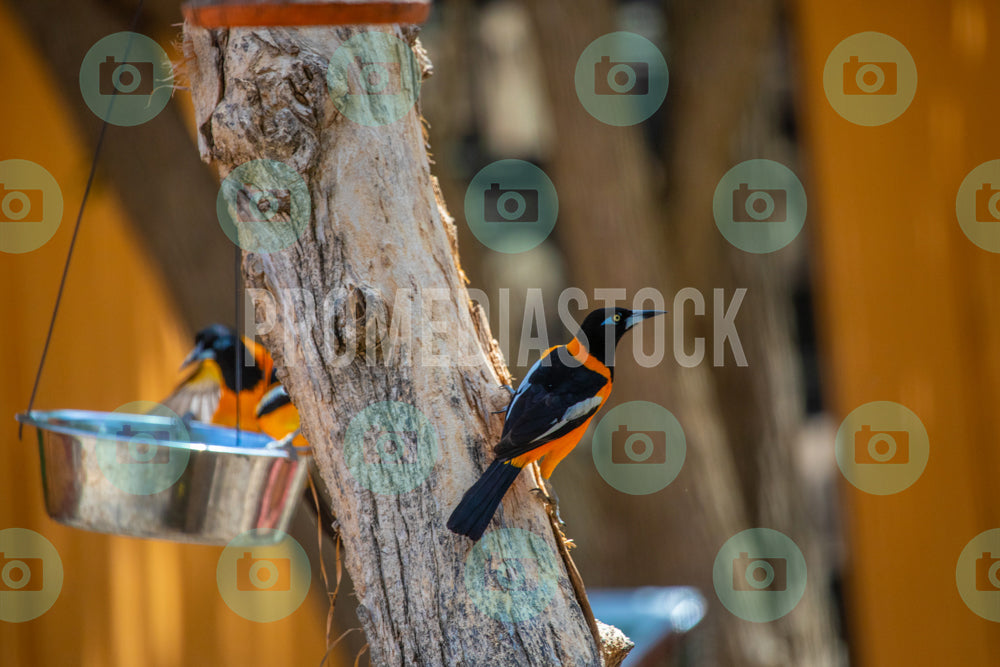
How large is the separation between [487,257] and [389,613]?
2.96 meters

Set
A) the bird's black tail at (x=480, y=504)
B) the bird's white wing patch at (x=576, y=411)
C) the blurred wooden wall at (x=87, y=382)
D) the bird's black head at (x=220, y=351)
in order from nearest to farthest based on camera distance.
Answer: the bird's black tail at (x=480, y=504)
the bird's white wing patch at (x=576, y=411)
the bird's black head at (x=220, y=351)
the blurred wooden wall at (x=87, y=382)

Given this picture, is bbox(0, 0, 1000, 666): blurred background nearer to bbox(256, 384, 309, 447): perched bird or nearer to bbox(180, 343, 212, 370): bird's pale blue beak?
bbox(180, 343, 212, 370): bird's pale blue beak

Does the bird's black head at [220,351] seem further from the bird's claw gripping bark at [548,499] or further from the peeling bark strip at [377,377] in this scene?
the bird's claw gripping bark at [548,499]

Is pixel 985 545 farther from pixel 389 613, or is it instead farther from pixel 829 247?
pixel 389 613

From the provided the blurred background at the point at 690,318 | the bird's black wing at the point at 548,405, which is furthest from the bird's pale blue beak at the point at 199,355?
the bird's black wing at the point at 548,405

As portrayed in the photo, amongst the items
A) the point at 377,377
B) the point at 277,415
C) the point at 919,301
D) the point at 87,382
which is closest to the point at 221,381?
the point at 277,415

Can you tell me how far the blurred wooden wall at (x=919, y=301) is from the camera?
4191 millimetres

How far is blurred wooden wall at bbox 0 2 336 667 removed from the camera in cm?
407

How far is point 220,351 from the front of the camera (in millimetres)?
3119

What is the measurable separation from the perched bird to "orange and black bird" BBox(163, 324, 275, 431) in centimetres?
11

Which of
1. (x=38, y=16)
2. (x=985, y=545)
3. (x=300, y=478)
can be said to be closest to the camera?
(x=300, y=478)

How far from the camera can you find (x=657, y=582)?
172 inches

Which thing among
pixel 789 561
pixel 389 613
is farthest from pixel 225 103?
pixel 789 561

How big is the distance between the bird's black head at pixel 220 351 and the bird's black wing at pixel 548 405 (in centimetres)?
130
